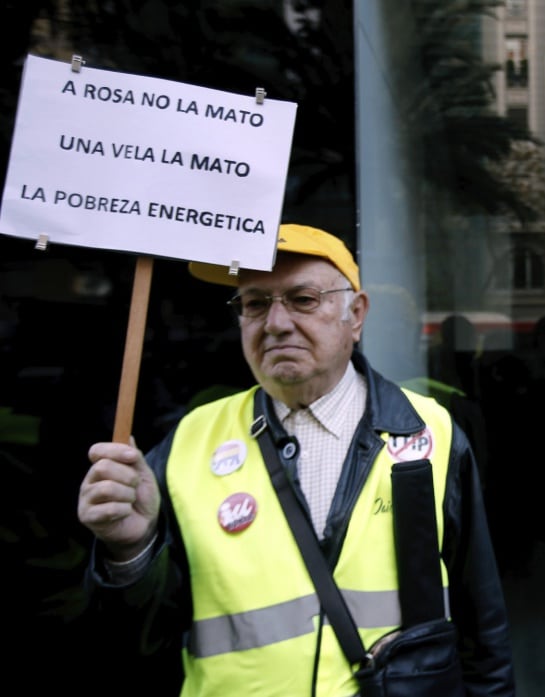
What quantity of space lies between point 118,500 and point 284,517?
0.39m

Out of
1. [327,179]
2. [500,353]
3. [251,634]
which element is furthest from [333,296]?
[500,353]

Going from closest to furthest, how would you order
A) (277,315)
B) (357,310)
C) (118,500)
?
1. (118,500)
2. (277,315)
3. (357,310)

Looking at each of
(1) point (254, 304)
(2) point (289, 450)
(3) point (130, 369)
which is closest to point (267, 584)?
(2) point (289, 450)

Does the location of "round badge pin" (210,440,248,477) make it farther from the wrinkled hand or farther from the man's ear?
the man's ear

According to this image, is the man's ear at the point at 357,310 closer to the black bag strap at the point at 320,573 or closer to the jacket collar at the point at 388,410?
the jacket collar at the point at 388,410

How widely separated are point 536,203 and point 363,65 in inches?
36.3

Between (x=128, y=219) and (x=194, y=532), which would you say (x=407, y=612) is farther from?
(x=128, y=219)

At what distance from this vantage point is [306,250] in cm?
178

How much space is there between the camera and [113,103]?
157 cm

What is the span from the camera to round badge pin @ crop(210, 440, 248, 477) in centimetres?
177

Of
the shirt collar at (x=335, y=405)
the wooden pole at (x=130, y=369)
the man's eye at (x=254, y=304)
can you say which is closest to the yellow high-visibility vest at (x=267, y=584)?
the shirt collar at (x=335, y=405)

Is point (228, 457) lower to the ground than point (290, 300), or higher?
lower

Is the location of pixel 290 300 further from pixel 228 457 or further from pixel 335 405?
pixel 228 457

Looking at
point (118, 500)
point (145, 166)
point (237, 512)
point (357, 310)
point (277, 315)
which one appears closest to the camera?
point (118, 500)
